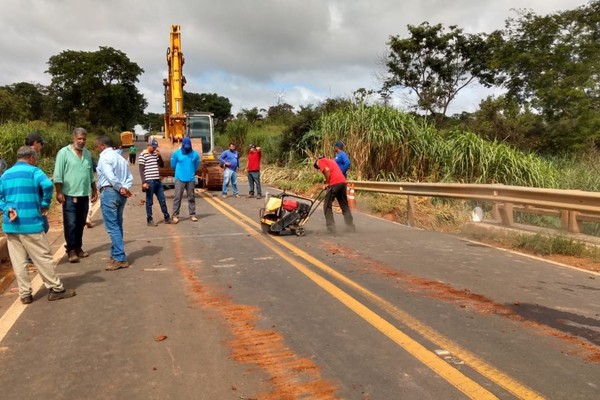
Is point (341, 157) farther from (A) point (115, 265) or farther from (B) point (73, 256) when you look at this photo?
(B) point (73, 256)

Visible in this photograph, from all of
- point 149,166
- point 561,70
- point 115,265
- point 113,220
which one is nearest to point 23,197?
point 113,220

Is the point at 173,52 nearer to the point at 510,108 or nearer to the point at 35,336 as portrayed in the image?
the point at 35,336

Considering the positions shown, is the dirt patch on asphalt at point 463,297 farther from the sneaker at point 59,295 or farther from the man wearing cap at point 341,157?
the man wearing cap at point 341,157

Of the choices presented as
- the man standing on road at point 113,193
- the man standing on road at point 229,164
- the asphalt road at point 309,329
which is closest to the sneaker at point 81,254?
the asphalt road at point 309,329

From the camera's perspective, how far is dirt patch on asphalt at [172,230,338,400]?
3.35 meters

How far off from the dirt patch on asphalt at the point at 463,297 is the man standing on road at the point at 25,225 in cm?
377

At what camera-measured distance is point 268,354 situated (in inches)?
156

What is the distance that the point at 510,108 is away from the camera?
29.7 meters

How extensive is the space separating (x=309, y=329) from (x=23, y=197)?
345 centimetres

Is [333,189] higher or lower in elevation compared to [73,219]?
higher

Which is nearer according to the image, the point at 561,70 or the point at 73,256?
the point at 73,256

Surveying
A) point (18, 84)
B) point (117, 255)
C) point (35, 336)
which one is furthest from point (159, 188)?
point (18, 84)

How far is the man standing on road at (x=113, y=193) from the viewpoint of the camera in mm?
6988

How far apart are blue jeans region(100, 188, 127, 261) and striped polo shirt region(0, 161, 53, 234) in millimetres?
1395
